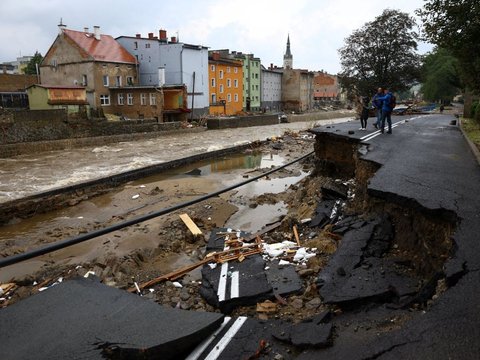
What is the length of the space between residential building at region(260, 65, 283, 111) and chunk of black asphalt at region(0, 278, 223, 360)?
265 feet

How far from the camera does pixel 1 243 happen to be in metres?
13.4

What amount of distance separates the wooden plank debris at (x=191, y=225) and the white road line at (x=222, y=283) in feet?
14.2

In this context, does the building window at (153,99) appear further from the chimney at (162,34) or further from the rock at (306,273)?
the rock at (306,273)

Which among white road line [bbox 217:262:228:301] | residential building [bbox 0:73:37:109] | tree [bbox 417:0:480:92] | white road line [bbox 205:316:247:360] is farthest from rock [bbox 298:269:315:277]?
residential building [bbox 0:73:37:109]

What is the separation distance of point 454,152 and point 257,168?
16371 millimetres

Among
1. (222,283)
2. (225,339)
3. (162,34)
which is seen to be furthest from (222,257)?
(162,34)

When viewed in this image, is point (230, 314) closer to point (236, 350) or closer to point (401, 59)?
point (236, 350)

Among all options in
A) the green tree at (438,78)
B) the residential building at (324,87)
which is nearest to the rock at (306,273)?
the green tree at (438,78)

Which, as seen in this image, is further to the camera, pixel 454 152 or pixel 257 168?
pixel 257 168

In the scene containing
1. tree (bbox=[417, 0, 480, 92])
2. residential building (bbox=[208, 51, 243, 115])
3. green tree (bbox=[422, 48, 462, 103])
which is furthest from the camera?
residential building (bbox=[208, 51, 243, 115])

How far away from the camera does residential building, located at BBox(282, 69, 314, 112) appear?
300 feet

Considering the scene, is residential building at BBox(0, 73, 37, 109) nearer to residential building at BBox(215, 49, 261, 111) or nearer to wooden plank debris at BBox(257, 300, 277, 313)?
residential building at BBox(215, 49, 261, 111)

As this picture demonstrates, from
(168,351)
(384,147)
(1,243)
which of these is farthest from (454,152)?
(1,243)

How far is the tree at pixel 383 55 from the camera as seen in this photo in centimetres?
A: 3212
